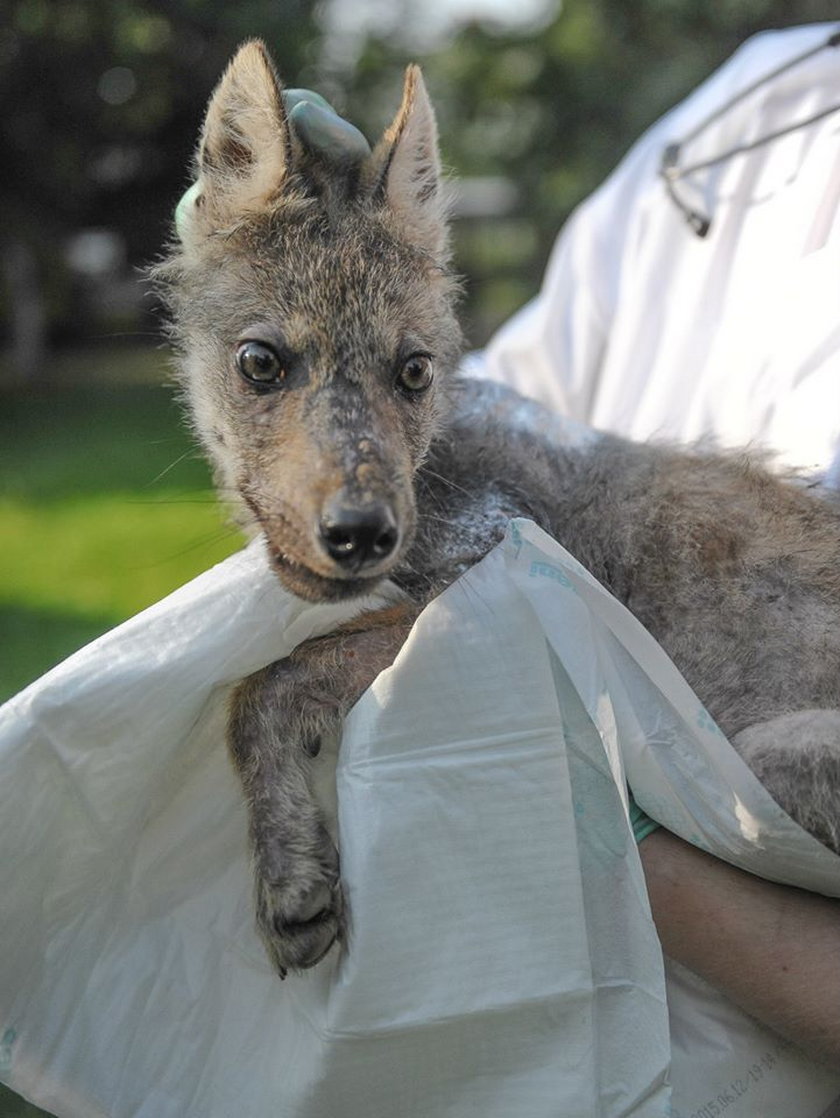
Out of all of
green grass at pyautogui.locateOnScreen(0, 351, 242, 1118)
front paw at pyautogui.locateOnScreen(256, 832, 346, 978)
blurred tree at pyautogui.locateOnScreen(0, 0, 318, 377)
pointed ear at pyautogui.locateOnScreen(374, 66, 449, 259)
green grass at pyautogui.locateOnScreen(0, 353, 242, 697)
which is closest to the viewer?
front paw at pyautogui.locateOnScreen(256, 832, 346, 978)

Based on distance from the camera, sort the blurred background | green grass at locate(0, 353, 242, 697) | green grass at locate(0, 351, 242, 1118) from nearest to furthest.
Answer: green grass at locate(0, 351, 242, 1118), green grass at locate(0, 353, 242, 697), the blurred background

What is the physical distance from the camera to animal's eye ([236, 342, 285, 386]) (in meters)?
2.29

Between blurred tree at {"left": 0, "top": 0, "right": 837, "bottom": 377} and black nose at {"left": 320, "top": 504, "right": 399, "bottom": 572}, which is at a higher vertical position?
black nose at {"left": 320, "top": 504, "right": 399, "bottom": 572}

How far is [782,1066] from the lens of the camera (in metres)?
2.27

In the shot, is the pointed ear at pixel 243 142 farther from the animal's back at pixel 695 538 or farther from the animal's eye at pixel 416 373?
the animal's back at pixel 695 538

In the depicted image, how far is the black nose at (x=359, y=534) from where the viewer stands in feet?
6.57

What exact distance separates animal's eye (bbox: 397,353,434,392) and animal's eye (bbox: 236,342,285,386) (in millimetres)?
249

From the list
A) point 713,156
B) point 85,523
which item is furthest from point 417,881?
point 85,523

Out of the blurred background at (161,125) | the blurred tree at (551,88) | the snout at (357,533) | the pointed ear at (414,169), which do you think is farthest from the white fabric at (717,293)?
the blurred tree at (551,88)

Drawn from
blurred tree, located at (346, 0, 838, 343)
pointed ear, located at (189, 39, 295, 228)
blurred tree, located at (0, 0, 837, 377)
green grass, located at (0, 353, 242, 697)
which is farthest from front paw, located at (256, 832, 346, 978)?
blurred tree, located at (0, 0, 837, 377)

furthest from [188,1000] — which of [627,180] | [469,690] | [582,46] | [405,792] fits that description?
[582,46]

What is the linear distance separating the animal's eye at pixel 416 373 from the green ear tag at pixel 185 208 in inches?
24.6

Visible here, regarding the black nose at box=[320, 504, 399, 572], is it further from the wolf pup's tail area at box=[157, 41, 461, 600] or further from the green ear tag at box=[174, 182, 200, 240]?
the green ear tag at box=[174, 182, 200, 240]

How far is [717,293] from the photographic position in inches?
131
